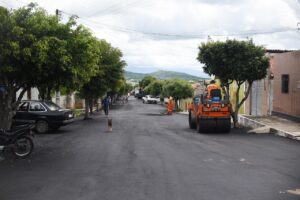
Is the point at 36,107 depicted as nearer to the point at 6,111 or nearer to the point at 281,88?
the point at 6,111

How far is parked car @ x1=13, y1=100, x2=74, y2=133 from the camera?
2303 cm

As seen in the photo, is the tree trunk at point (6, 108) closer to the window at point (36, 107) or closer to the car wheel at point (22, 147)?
the car wheel at point (22, 147)

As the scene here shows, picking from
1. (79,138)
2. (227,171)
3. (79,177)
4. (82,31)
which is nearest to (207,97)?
(79,138)

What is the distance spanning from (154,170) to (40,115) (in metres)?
12.4

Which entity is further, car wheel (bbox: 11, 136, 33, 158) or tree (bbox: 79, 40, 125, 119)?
tree (bbox: 79, 40, 125, 119)

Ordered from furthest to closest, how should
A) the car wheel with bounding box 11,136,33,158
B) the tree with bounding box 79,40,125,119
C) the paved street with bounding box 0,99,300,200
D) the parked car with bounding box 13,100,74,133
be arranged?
the tree with bounding box 79,40,125,119 < the parked car with bounding box 13,100,74,133 < the car wheel with bounding box 11,136,33,158 < the paved street with bounding box 0,99,300,200

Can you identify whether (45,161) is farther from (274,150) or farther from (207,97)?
(207,97)

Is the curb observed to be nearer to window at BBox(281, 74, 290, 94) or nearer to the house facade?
the house facade

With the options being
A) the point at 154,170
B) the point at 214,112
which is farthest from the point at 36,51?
the point at 214,112

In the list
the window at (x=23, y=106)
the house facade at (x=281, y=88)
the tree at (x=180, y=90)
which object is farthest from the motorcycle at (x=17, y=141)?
the tree at (x=180, y=90)

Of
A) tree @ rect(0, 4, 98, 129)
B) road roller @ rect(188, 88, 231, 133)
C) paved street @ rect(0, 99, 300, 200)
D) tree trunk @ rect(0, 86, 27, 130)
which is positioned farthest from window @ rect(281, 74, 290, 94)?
tree trunk @ rect(0, 86, 27, 130)

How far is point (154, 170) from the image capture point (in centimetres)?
1202

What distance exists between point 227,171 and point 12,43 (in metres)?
7.48

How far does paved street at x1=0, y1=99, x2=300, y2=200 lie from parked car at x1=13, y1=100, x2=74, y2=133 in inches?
145
